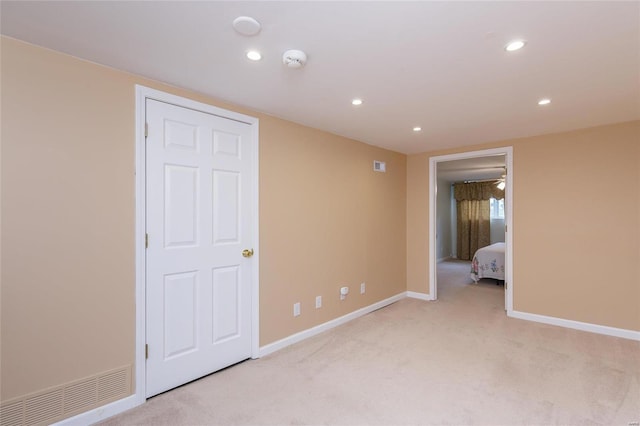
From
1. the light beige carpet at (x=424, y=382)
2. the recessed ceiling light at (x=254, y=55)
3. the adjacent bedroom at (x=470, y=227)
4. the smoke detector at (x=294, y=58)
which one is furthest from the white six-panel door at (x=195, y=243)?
the adjacent bedroom at (x=470, y=227)

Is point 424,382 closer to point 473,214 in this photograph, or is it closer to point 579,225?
point 579,225

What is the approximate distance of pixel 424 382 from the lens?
7.70ft

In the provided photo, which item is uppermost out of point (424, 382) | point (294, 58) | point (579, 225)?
point (294, 58)

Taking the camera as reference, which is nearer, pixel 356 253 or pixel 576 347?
pixel 576 347

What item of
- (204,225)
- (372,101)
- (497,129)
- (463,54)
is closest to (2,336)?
(204,225)

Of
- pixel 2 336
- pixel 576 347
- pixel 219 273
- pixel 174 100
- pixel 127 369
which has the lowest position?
pixel 576 347

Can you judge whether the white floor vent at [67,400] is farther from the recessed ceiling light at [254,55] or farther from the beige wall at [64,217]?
the recessed ceiling light at [254,55]

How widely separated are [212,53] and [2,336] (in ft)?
6.38

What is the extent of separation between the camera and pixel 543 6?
1400 millimetres

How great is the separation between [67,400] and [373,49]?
109 inches

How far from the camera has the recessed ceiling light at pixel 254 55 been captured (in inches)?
70.3

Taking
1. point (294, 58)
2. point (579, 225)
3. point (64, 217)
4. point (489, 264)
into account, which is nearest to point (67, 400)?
point (64, 217)

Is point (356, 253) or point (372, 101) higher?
point (372, 101)

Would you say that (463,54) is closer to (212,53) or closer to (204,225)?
(212,53)
